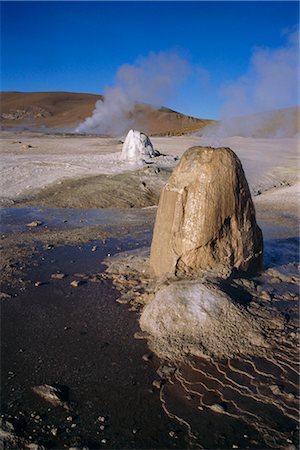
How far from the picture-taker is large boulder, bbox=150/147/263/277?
446cm

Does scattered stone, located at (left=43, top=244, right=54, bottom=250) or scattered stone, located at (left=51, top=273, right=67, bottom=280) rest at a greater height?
scattered stone, located at (left=43, top=244, right=54, bottom=250)

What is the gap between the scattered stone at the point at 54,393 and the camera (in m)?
2.80

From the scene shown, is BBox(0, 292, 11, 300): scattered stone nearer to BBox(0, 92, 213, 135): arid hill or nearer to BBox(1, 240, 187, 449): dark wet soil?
BBox(1, 240, 187, 449): dark wet soil

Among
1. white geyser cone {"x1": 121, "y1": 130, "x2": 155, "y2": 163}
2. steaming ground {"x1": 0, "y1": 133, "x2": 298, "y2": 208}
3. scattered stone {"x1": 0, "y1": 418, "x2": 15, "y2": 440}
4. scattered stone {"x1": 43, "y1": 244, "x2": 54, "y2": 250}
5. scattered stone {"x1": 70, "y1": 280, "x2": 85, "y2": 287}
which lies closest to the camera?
scattered stone {"x1": 0, "y1": 418, "x2": 15, "y2": 440}

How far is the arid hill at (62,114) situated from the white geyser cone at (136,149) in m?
26.6

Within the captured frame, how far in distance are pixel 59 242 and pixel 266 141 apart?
58.9 feet

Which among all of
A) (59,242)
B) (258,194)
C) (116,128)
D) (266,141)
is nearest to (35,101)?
(116,128)

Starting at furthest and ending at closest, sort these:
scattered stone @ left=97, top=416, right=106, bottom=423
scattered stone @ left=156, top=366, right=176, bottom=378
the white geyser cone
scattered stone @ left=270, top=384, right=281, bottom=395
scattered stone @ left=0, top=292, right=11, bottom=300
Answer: the white geyser cone → scattered stone @ left=0, top=292, right=11, bottom=300 → scattered stone @ left=156, top=366, right=176, bottom=378 → scattered stone @ left=270, top=384, right=281, bottom=395 → scattered stone @ left=97, top=416, right=106, bottom=423

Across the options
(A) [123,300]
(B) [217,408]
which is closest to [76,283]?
(A) [123,300]

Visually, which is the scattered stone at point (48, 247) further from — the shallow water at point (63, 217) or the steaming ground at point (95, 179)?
the steaming ground at point (95, 179)

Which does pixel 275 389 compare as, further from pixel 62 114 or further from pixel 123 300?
pixel 62 114

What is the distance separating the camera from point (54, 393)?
287 cm

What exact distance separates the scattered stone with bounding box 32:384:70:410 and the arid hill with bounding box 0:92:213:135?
38463mm

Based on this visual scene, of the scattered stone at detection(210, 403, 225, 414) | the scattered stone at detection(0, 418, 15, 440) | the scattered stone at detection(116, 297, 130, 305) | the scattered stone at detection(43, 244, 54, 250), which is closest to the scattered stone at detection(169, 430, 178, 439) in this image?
the scattered stone at detection(210, 403, 225, 414)
